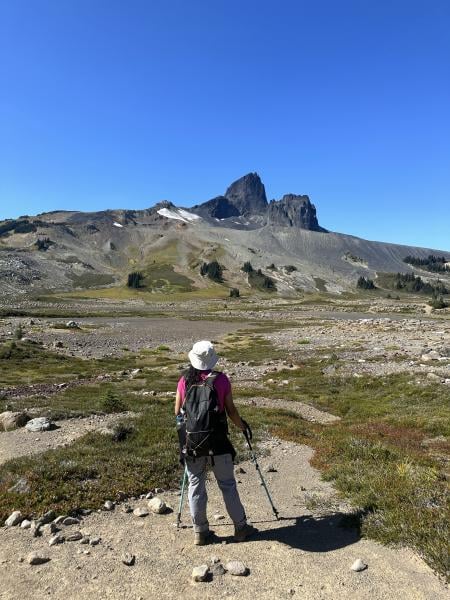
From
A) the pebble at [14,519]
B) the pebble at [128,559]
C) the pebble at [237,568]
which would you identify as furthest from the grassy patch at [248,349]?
the pebble at [237,568]

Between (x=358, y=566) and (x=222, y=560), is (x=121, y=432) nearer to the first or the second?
(x=222, y=560)

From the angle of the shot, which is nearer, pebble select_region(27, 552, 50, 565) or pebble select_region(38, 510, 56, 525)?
pebble select_region(27, 552, 50, 565)

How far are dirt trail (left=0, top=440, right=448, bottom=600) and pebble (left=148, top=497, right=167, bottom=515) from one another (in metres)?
0.16

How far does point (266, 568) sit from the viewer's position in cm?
723

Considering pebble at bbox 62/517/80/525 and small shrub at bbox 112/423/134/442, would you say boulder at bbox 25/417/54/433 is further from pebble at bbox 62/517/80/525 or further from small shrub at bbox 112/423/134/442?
pebble at bbox 62/517/80/525

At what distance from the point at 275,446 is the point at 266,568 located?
25.5 ft

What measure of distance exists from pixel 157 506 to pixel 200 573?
282cm

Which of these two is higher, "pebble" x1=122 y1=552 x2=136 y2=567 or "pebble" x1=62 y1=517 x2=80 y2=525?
"pebble" x1=122 y1=552 x2=136 y2=567

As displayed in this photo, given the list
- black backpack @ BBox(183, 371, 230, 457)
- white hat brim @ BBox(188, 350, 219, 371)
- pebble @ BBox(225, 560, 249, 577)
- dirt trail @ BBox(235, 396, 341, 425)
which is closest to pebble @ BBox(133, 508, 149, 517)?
black backpack @ BBox(183, 371, 230, 457)

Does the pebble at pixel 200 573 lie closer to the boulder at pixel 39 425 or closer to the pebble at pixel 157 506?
the pebble at pixel 157 506

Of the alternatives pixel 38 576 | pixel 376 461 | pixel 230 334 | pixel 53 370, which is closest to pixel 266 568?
pixel 38 576

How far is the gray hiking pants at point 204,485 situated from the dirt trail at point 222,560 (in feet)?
1.54

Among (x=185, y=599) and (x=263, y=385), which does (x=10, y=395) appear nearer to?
(x=263, y=385)

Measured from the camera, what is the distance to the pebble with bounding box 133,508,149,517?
30.6 feet
